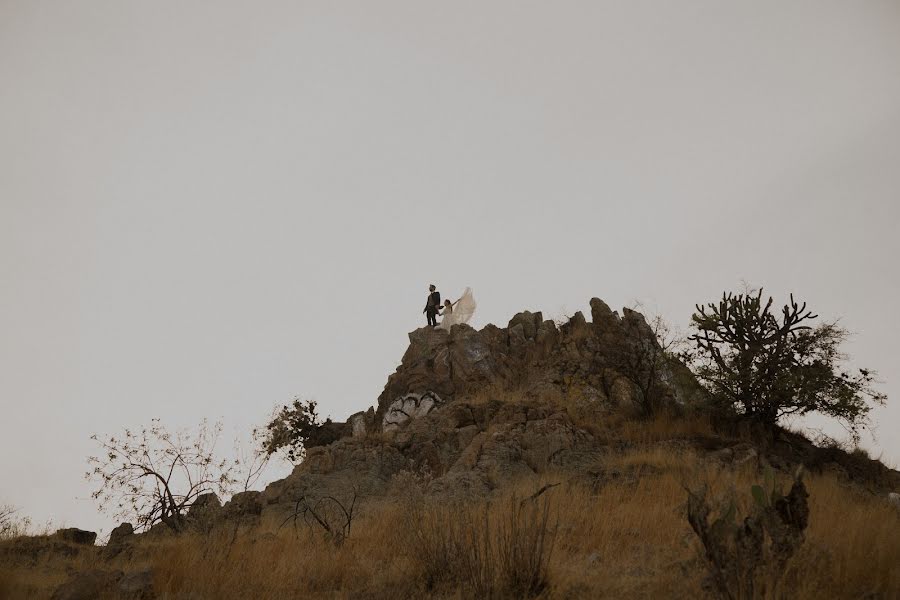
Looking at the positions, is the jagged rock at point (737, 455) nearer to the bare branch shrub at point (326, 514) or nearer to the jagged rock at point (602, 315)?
the jagged rock at point (602, 315)

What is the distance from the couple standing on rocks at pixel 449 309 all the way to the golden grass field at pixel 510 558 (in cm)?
1610

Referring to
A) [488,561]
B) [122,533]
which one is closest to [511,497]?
[488,561]

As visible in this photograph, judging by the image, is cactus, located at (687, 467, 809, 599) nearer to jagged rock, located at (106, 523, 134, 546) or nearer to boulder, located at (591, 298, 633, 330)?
jagged rock, located at (106, 523, 134, 546)

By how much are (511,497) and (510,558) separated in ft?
6.29

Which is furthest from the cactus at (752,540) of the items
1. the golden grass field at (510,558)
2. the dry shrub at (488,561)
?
the dry shrub at (488,561)

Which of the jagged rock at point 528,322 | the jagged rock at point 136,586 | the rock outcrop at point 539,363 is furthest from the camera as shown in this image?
the jagged rock at point 528,322

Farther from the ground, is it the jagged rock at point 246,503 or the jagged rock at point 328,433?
the jagged rock at point 328,433

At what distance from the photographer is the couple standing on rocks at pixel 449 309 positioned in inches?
1014

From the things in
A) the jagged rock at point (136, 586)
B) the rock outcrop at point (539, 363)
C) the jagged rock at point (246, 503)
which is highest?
the rock outcrop at point (539, 363)

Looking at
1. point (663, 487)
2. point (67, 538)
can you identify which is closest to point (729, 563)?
point (663, 487)

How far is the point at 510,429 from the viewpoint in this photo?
46.6ft

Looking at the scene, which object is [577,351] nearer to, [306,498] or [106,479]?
[306,498]

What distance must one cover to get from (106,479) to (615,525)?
10.9 m

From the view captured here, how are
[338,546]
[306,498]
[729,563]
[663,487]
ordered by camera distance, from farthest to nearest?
[306,498]
[663,487]
[338,546]
[729,563]
